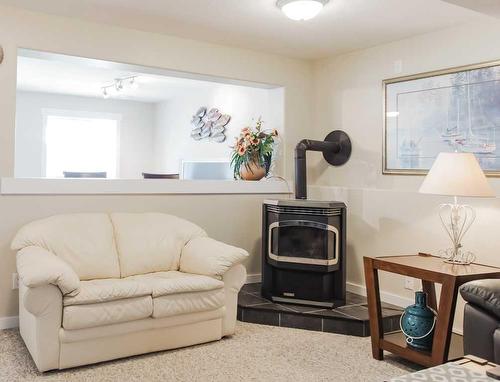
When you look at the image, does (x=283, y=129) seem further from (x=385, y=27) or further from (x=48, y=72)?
(x=48, y=72)

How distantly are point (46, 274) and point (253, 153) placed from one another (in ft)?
8.20

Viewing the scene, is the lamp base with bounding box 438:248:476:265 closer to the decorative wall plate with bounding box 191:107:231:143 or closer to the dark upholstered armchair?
the dark upholstered armchair

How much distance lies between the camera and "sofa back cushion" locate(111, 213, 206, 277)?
3.55 meters

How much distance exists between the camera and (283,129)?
4879 millimetres

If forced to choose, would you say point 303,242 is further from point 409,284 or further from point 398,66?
point 398,66

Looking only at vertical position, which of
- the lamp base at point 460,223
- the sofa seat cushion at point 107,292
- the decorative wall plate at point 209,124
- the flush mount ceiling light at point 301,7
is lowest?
the sofa seat cushion at point 107,292

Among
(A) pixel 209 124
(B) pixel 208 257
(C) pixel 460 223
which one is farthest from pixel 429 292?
(A) pixel 209 124

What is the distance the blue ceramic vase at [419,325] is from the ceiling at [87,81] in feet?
12.2

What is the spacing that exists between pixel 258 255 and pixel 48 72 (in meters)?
3.51

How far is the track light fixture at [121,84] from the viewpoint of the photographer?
641cm

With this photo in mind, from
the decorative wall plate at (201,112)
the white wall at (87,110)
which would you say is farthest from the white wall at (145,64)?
the white wall at (87,110)

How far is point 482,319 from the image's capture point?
2.54m

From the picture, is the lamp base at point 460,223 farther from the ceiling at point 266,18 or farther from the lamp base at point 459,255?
the ceiling at point 266,18

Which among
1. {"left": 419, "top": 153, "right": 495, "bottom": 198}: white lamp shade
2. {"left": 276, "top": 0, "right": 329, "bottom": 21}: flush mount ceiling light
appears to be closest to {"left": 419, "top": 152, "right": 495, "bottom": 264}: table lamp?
{"left": 419, "top": 153, "right": 495, "bottom": 198}: white lamp shade
